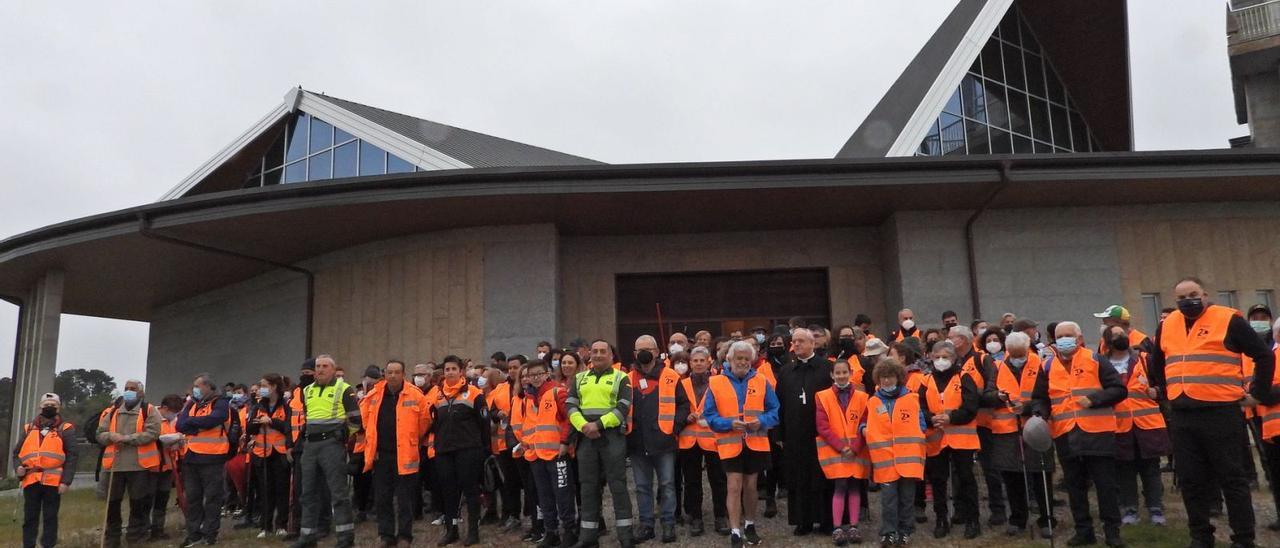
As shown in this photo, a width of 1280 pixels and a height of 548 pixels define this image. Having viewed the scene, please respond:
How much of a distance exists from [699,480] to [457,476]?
7.64ft

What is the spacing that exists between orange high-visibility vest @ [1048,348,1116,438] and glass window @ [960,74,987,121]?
13.1m

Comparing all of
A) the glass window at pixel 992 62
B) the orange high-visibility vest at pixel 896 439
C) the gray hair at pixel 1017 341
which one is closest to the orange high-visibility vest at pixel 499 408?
the orange high-visibility vest at pixel 896 439

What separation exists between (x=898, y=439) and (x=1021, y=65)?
16552mm

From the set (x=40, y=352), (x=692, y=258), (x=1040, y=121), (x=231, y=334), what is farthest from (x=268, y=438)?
(x=1040, y=121)

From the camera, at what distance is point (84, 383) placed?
212ft

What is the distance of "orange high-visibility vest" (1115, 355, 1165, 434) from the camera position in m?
7.71

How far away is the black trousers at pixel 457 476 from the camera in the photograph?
27.9 ft

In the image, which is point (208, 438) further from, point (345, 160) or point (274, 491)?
point (345, 160)

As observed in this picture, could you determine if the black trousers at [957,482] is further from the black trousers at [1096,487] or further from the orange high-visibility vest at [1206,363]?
the orange high-visibility vest at [1206,363]

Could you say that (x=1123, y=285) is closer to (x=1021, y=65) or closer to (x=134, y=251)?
(x=1021, y=65)

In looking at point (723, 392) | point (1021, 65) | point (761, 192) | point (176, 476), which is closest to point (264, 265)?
point (176, 476)

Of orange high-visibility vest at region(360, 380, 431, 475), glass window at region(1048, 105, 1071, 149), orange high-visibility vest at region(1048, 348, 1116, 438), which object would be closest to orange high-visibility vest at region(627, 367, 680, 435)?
orange high-visibility vest at region(360, 380, 431, 475)

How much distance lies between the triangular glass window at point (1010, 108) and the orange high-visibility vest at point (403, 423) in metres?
12.8

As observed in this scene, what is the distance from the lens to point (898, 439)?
7.41m
